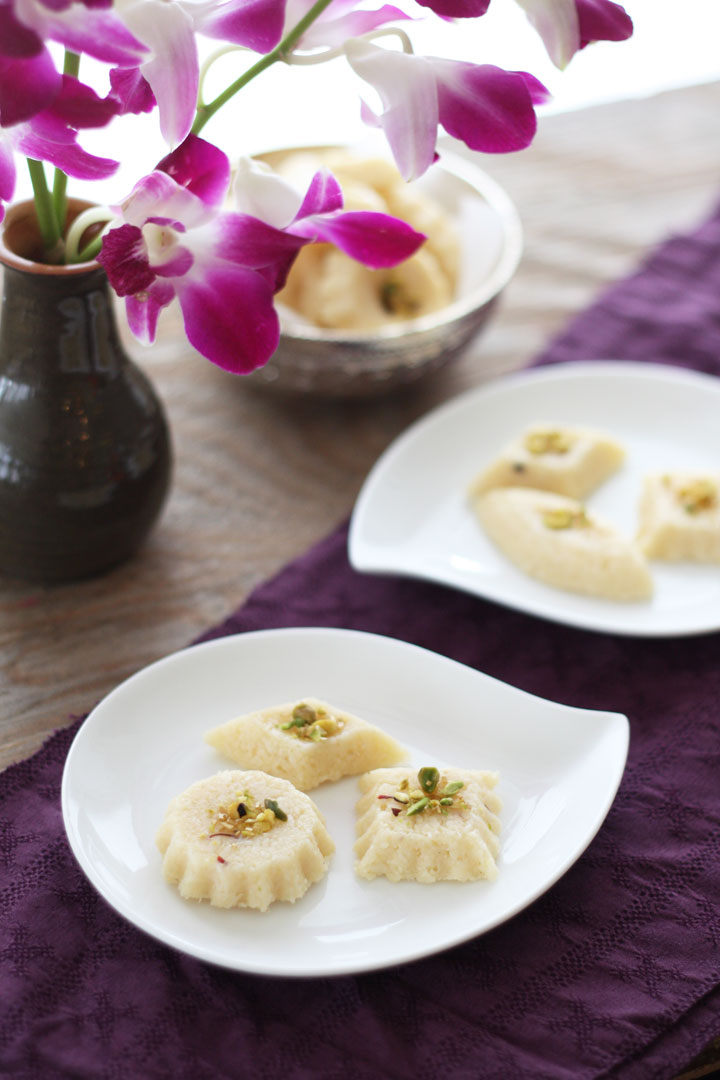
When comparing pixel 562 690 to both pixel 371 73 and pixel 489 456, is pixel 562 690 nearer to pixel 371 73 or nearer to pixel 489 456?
pixel 489 456

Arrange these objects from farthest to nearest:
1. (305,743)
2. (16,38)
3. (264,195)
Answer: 1. (305,743)
2. (264,195)
3. (16,38)

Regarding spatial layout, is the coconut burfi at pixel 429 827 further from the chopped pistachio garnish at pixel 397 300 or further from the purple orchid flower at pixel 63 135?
the chopped pistachio garnish at pixel 397 300

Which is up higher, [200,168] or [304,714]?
[200,168]

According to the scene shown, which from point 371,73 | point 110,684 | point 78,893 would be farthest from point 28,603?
point 371,73

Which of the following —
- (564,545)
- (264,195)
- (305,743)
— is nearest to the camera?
(264,195)

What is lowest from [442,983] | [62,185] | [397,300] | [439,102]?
[442,983]

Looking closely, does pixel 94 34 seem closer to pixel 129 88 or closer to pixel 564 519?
pixel 129 88

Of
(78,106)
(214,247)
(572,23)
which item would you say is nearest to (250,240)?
(214,247)
